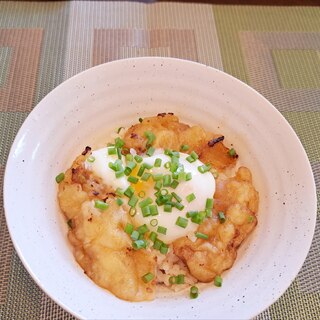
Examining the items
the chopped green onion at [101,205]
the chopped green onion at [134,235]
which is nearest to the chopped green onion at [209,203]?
the chopped green onion at [134,235]

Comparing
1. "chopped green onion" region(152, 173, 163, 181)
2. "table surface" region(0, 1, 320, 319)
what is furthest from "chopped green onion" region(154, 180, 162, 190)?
"table surface" region(0, 1, 320, 319)

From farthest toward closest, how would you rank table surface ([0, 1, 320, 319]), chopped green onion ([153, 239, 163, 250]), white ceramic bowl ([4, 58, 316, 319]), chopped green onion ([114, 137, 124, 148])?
1. table surface ([0, 1, 320, 319])
2. chopped green onion ([114, 137, 124, 148])
3. chopped green onion ([153, 239, 163, 250])
4. white ceramic bowl ([4, 58, 316, 319])

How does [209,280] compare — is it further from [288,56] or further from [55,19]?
[55,19]

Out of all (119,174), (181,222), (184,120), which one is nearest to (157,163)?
(119,174)

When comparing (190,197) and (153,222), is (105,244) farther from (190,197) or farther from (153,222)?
(190,197)

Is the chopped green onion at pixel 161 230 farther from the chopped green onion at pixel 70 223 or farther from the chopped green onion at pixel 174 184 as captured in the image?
the chopped green onion at pixel 70 223

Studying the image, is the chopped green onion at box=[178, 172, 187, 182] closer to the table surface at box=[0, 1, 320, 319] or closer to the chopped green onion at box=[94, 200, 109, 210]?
the chopped green onion at box=[94, 200, 109, 210]
